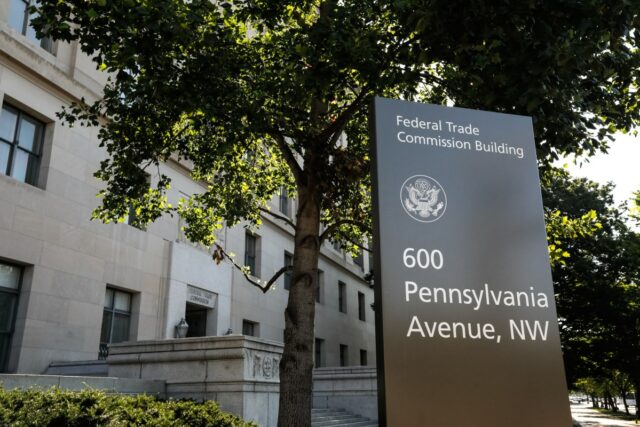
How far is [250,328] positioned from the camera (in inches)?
1011

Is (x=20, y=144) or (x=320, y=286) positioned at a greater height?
(x=20, y=144)

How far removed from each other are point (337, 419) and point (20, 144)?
12536 millimetres

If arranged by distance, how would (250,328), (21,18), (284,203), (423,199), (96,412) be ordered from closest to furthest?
(423,199) < (96,412) < (21,18) < (250,328) < (284,203)

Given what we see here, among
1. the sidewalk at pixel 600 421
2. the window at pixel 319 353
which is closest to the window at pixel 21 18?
the window at pixel 319 353

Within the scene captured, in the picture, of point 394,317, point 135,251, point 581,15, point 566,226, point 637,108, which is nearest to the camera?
point 394,317

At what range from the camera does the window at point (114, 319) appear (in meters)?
17.4

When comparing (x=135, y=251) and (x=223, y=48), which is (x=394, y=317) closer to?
(x=223, y=48)

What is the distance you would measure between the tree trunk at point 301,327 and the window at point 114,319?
9.43 metres

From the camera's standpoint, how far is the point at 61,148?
54.6ft

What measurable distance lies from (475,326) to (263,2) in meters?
8.64

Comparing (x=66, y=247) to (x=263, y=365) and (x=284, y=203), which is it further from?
(x=284, y=203)

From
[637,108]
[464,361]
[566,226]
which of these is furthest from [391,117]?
[566,226]

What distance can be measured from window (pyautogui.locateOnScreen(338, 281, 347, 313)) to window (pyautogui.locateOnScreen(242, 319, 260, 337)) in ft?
38.7

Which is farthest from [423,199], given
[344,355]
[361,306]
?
[361,306]
